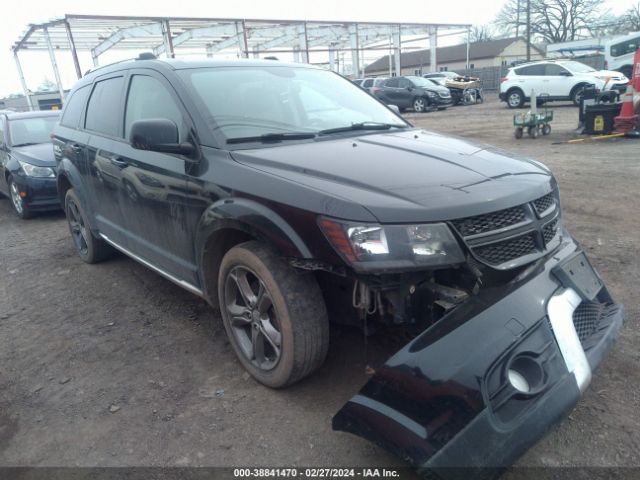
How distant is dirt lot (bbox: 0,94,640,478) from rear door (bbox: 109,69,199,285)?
0.57 meters

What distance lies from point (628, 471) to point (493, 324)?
35.3 inches

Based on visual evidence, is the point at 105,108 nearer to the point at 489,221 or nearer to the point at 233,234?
the point at 233,234

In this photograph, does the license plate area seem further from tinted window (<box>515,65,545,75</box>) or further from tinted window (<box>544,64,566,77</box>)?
tinted window (<box>515,65,545,75</box>)

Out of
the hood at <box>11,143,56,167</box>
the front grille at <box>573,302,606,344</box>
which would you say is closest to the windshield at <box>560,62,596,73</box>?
the hood at <box>11,143,56,167</box>

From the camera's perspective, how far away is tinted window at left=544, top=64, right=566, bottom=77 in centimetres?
1931

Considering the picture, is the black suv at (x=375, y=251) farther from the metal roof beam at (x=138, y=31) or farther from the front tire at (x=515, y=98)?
the metal roof beam at (x=138, y=31)

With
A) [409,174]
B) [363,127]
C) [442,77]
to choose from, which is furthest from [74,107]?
[442,77]

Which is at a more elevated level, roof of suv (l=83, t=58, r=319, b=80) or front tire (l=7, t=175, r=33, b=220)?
roof of suv (l=83, t=58, r=319, b=80)

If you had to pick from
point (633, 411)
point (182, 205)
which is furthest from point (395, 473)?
point (182, 205)

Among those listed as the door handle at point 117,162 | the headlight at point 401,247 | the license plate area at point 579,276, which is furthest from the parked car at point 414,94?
the headlight at point 401,247

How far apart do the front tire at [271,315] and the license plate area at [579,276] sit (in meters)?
1.13

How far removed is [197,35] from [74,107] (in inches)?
927

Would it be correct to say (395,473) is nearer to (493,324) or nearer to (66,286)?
(493,324)

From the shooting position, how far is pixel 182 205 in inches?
115
